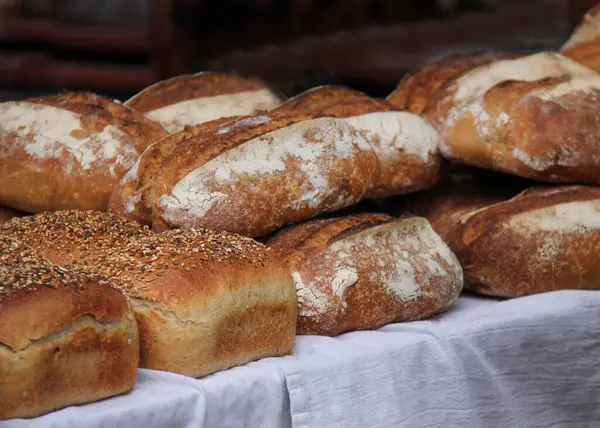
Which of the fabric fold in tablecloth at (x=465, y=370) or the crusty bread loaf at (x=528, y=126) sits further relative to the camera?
the crusty bread loaf at (x=528, y=126)

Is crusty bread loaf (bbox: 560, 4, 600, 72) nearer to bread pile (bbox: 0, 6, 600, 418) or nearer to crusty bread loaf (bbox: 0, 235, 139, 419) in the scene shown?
bread pile (bbox: 0, 6, 600, 418)

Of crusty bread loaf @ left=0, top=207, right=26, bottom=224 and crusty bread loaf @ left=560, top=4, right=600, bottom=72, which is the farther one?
crusty bread loaf @ left=560, top=4, right=600, bottom=72

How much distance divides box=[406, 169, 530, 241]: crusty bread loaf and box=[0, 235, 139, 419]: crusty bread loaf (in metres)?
1.24

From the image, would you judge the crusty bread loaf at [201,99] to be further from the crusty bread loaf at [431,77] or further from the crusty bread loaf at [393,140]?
the crusty bread loaf at [431,77]

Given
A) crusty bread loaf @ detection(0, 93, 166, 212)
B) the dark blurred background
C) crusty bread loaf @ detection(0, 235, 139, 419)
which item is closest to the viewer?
crusty bread loaf @ detection(0, 235, 139, 419)

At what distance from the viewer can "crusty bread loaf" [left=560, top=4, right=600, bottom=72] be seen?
3285 mm

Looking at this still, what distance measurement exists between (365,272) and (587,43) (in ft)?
5.90

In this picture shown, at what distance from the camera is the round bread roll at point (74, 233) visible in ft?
6.18

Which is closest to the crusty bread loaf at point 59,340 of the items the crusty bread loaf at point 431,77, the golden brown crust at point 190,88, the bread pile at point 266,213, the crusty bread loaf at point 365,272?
the bread pile at point 266,213

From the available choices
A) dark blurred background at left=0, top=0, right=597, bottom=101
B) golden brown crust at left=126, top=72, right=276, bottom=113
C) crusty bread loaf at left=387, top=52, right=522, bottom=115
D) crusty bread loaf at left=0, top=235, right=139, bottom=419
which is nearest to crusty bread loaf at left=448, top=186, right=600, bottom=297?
crusty bread loaf at left=387, top=52, right=522, bottom=115

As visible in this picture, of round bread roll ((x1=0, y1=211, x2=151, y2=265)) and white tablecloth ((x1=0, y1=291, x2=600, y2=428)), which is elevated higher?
round bread roll ((x1=0, y1=211, x2=151, y2=265))

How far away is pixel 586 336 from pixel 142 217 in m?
1.15

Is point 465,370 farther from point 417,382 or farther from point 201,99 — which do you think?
point 201,99

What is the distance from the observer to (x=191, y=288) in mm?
1674
